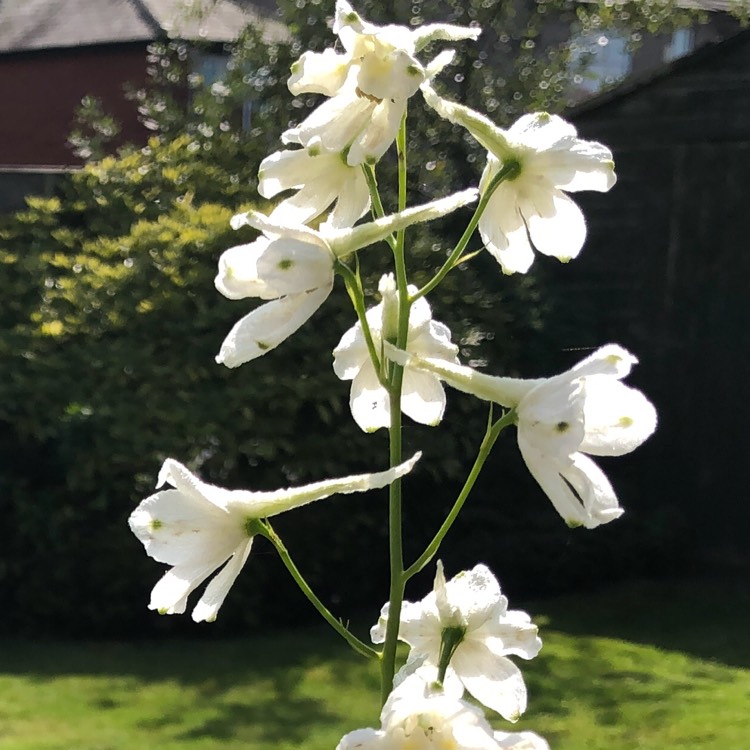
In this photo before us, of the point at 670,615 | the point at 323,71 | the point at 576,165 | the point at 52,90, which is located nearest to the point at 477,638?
the point at 576,165

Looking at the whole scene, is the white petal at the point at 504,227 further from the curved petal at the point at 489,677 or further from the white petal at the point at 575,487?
the curved petal at the point at 489,677

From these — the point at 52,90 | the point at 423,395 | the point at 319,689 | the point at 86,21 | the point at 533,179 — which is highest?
the point at 86,21

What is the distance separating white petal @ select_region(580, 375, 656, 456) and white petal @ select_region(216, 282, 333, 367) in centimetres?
28

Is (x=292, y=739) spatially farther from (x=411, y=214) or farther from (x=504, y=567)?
(x=411, y=214)

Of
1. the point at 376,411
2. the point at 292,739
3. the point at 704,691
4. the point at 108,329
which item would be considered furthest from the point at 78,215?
the point at 376,411

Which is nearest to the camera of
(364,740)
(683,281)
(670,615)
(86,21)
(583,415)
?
(364,740)

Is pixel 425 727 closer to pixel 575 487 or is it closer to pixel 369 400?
Result: pixel 575 487

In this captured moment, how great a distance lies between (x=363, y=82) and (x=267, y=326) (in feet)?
0.85

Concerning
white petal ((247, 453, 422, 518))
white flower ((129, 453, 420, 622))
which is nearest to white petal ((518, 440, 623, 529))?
white petal ((247, 453, 422, 518))

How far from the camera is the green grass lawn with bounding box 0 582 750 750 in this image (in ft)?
12.0

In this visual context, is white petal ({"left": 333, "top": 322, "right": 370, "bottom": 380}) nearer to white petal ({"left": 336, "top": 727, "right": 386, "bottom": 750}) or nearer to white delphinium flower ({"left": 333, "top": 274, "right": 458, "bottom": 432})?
white delphinium flower ({"left": 333, "top": 274, "right": 458, "bottom": 432})

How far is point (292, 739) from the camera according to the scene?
362 centimetres

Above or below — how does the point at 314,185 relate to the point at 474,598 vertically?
above

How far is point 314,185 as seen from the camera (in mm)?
1295
